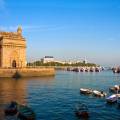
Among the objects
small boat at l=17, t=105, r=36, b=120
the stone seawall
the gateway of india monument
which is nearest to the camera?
small boat at l=17, t=105, r=36, b=120

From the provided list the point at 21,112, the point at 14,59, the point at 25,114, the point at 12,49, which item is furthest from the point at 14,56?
the point at 25,114

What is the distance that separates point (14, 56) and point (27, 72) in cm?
1044

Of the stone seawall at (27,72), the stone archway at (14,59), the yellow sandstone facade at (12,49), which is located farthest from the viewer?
the stone archway at (14,59)

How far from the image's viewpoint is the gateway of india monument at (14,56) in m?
120

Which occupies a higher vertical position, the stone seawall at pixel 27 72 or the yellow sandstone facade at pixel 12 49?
the yellow sandstone facade at pixel 12 49

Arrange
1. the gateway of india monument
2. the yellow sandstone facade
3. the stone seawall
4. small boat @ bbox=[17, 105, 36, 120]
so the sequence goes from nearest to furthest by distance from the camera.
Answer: small boat @ bbox=[17, 105, 36, 120], the stone seawall, the gateway of india monument, the yellow sandstone facade

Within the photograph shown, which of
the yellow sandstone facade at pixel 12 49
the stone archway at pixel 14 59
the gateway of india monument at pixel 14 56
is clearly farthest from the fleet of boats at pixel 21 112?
the stone archway at pixel 14 59

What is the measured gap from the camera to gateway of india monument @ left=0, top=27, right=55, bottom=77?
393 ft

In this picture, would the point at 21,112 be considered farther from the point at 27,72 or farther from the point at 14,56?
the point at 14,56

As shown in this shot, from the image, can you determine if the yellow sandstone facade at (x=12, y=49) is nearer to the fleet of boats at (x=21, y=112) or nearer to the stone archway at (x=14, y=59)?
the stone archway at (x=14, y=59)

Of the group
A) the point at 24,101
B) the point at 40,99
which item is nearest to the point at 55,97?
the point at 40,99

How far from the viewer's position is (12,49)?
127438mm

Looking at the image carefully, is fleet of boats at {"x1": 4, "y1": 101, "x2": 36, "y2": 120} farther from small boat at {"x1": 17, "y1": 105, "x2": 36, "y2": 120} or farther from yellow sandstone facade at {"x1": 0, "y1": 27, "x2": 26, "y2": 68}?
yellow sandstone facade at {"x1": 0, "y1": 27, "x2": 26, "y2": 68}

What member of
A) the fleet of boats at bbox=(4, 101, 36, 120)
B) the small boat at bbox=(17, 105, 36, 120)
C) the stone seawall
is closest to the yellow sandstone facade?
the stone seawall
